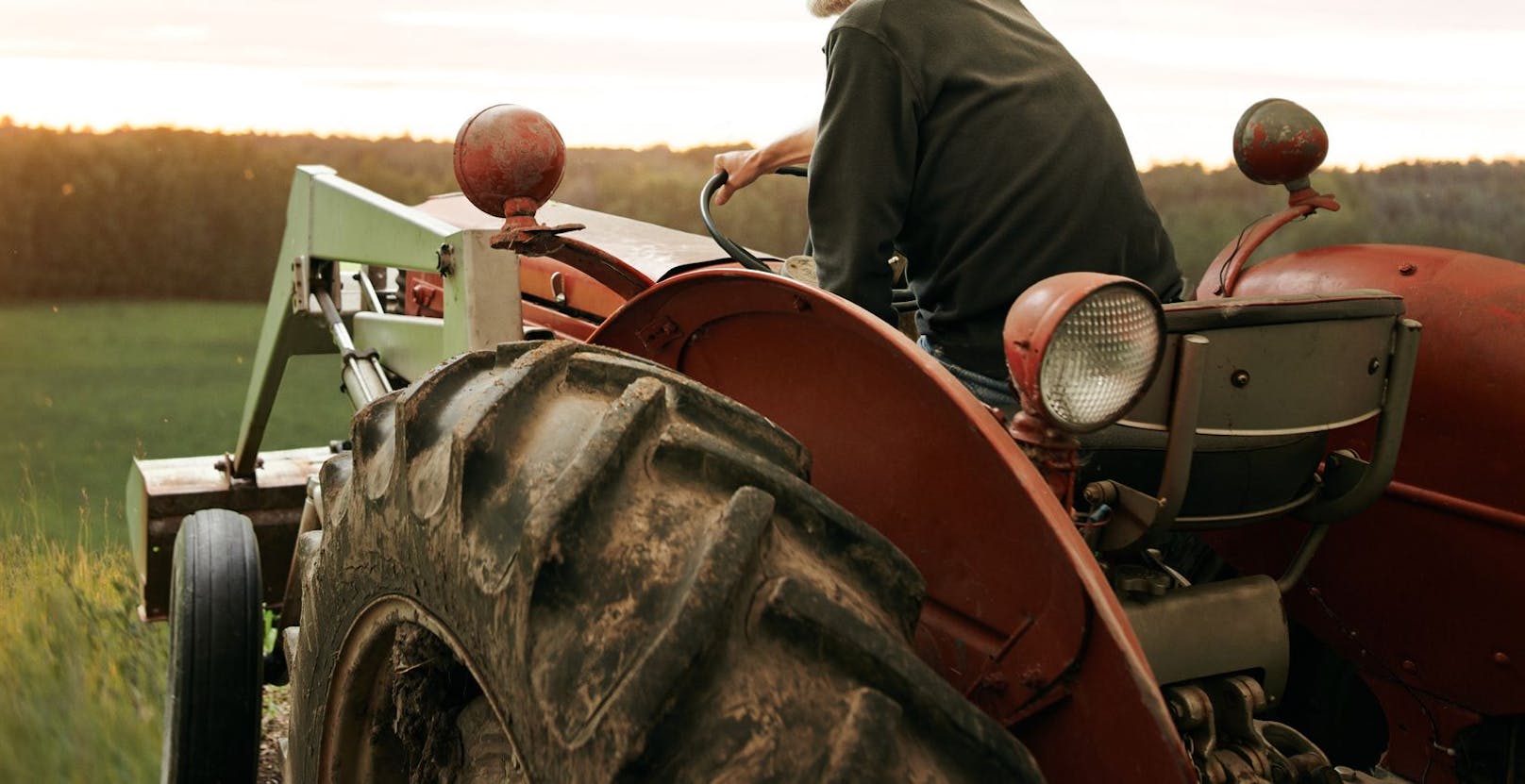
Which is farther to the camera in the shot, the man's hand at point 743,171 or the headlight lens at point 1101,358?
the man's hand at point 743,171

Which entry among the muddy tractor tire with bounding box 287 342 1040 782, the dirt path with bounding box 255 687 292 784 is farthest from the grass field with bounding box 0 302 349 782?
the muddy tractor tire with bounding box 287 342 1040 782

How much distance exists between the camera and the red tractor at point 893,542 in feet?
2.85

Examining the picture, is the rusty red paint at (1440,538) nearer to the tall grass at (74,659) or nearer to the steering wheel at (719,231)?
the steering wheel at (719,231)

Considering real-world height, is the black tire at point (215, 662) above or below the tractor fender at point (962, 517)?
below

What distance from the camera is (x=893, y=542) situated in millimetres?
1166

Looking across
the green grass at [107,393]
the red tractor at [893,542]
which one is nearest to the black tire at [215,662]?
the red tractor at [893,542]

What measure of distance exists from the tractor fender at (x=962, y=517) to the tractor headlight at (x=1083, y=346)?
55mm

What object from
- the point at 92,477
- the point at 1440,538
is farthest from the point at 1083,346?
the point at 92,477

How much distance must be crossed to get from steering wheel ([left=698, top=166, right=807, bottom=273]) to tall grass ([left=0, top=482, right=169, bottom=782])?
202cm

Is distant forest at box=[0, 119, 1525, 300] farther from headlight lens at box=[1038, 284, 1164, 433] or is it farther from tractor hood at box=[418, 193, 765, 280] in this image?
headlight lens at box=[1038, 284, 1164, 433]

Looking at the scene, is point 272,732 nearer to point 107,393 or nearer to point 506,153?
point 107,393

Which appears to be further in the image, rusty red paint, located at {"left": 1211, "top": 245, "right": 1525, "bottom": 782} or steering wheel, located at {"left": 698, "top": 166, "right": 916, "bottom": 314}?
steering wheel, located at {"left": 698, "top": 166, "right": 916, "bottom": 314}

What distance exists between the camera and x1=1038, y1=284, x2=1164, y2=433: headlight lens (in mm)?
1041

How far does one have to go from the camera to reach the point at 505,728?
0.97m
